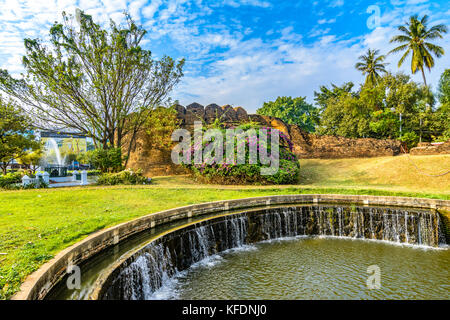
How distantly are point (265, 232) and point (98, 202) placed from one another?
16.3 ft

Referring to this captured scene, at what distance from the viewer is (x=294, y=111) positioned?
33.3 m

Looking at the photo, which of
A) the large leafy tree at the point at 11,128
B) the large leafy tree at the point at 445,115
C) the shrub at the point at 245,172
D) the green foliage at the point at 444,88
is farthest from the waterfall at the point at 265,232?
the green foliage at the point at 444,88

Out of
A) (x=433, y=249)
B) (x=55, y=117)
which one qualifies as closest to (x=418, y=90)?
(x=433, y=249)

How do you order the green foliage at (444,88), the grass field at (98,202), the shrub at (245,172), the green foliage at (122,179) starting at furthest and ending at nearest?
the green foliage at (444,88), the shrub at (245,172), the green foliage at (122,179), the grass field at (98,202)

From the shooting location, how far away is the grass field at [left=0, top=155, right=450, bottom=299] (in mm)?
3576

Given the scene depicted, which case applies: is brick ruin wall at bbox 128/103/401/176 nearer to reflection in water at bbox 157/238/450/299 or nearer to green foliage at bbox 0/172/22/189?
green foliage at bbox 0/172/22/189

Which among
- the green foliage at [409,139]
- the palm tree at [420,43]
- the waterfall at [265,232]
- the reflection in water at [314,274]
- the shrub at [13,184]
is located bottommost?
the reflection in water at [314,274]

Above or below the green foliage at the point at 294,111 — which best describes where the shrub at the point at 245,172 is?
below

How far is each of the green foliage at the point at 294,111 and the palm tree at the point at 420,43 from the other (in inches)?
412

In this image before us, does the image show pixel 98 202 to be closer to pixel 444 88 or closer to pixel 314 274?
pixel 314 274

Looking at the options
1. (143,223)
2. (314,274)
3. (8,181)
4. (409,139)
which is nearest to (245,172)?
(143,223)

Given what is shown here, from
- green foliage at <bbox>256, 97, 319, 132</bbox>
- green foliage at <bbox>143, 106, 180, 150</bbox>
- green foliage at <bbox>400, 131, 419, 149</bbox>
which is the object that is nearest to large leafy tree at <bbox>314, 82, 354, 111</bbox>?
green foliage at <bbox>256, 97, 319, 132</bbox>

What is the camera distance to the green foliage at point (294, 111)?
31750 mm

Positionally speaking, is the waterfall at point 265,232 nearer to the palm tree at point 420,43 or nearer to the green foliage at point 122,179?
the green foliage at point 122,179
